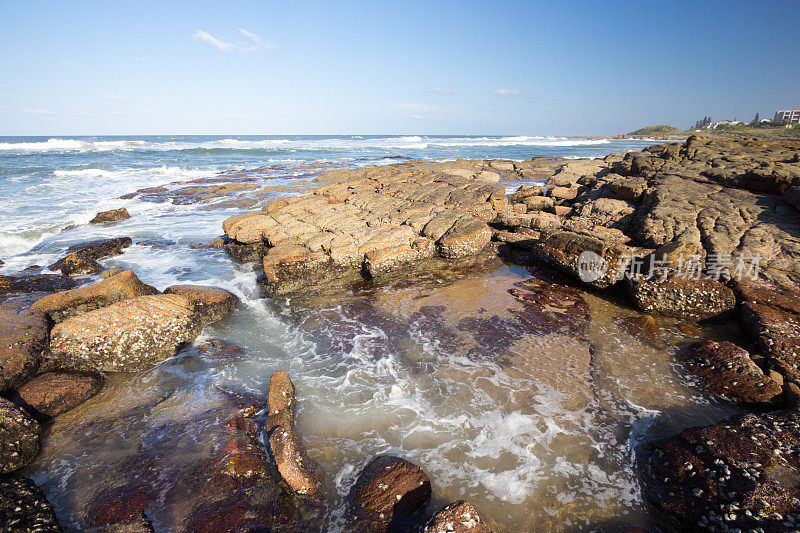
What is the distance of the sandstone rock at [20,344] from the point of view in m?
4.51

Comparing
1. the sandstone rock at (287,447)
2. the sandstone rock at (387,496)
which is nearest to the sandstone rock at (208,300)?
the sandstone rock at (287,447)

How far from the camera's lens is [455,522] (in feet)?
8.68

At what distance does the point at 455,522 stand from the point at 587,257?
6071mm

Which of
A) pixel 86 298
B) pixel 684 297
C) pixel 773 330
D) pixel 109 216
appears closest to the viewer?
pixel 773 330

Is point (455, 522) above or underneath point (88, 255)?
underneath

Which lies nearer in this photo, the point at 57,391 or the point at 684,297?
the point at 57,391

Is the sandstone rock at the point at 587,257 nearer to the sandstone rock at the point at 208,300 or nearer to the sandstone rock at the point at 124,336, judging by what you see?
the sandstone rock at the point at 208,300

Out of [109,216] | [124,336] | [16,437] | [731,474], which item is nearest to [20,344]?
[124,336]

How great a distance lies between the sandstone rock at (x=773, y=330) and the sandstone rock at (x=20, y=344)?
9974mm

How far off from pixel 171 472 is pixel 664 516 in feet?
15.4

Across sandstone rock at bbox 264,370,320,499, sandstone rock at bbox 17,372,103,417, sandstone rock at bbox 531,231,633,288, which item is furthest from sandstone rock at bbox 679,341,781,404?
sandstone rock at bbox 17,372,103,417

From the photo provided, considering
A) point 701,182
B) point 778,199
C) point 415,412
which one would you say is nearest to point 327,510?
point 415,412

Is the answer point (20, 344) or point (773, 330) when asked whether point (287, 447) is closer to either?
point (20, 344)

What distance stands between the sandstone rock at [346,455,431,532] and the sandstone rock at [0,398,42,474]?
11.4 ft
